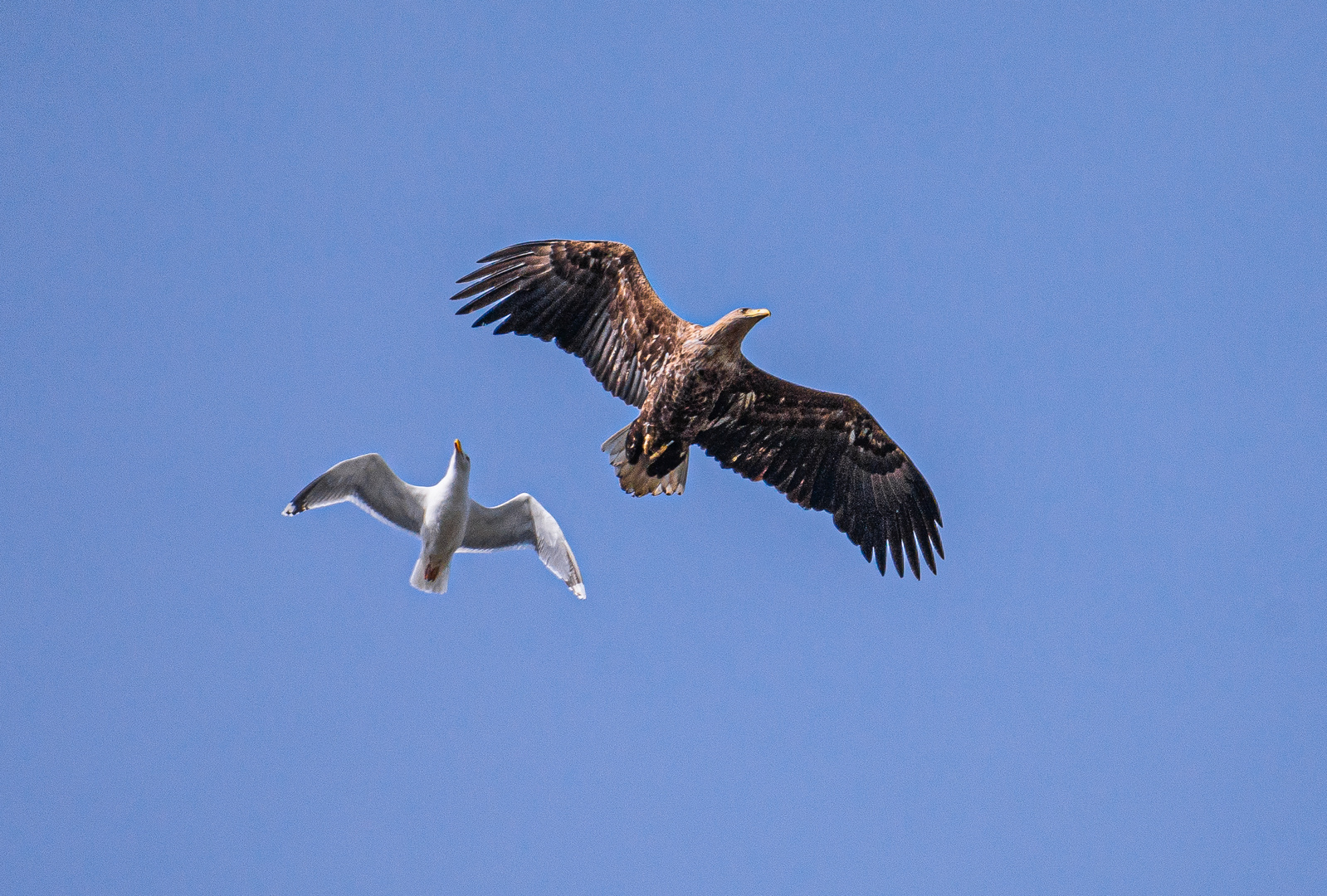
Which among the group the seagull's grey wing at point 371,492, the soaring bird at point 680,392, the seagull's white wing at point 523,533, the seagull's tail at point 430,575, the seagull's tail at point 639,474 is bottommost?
the seagull's tail at point 430,575

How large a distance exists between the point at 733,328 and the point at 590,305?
5.30 ft

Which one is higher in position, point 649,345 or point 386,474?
point 649,345

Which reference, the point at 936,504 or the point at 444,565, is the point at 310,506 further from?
the point at 936,504

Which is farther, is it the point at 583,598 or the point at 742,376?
the point at 583,598

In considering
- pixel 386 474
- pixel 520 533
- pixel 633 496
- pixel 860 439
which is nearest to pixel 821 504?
pixel 860 439

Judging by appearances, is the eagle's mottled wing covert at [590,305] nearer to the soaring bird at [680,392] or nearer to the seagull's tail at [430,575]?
the soaring bird at [680,392]

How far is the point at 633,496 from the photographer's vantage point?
57.0ft

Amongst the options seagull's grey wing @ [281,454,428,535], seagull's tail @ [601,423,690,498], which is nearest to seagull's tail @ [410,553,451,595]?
seagull's grey wing @ [281,454,428,535]

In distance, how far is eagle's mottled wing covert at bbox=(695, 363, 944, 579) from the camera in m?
17.5

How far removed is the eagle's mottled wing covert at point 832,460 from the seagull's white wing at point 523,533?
2051 millimetres

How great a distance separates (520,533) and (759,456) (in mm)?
2884

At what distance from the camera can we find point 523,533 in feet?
61.7

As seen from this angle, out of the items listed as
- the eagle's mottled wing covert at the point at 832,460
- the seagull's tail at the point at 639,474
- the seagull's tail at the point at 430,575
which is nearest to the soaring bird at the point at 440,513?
the seagull's tail at the point at 430,575

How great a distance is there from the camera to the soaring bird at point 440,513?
1770 centimetres
